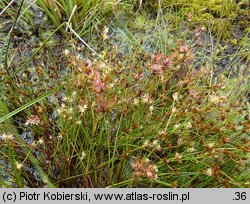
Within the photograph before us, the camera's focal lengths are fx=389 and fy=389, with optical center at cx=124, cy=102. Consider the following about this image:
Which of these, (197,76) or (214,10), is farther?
(214,10)

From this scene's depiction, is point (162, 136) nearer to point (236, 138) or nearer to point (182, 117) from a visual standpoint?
point (182, 117)

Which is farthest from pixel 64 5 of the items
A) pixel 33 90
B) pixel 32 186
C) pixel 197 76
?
pixel 32 186

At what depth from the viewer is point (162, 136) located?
1467 mm

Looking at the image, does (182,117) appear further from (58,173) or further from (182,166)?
(58,173)

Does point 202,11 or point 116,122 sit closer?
point 116,122

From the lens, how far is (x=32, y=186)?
64.0 inches

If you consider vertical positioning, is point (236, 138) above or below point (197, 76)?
below

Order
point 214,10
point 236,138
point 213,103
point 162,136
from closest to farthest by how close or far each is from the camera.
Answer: point 162,136 → point 213,103 → point 236,138 → point 214,10

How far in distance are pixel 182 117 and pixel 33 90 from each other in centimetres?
75

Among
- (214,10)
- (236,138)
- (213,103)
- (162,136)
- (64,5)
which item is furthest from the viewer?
(214,10)

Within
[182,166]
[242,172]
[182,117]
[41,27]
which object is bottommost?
[242,172]

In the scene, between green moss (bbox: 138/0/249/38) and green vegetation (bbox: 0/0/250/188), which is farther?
green moss (bbox: 138/0/249/38)

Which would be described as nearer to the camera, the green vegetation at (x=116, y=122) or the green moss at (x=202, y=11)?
the green vegetation at (x=116, y=122)

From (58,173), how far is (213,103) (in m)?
0.72
